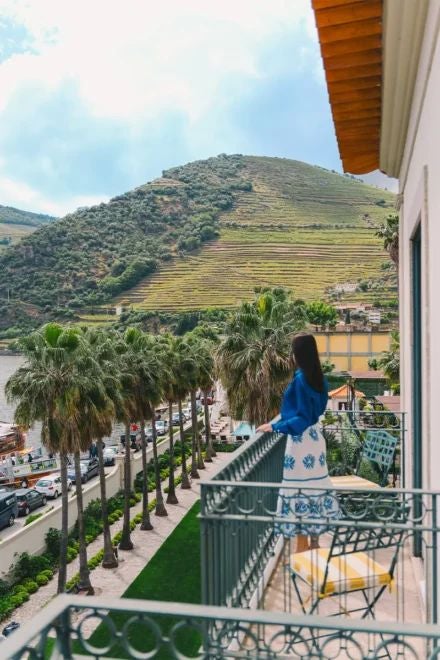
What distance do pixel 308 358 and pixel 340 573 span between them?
4.75 feet

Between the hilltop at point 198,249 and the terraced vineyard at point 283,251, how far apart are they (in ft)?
0.86

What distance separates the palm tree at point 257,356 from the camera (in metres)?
16.8

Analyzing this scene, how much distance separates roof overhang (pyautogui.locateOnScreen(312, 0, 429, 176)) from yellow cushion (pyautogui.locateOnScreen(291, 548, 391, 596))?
3447 millimetres

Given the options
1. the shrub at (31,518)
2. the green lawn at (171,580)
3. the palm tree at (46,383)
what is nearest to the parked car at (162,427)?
the shrub at (31,518)

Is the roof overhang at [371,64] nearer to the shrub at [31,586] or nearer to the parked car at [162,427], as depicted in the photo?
the shrub at [31,586]

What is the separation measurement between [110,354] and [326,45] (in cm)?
1685

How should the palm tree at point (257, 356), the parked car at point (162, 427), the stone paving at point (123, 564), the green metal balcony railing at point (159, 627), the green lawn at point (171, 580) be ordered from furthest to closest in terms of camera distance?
1. the parked car at point (162, 427)
2. the stone paving at point (123, 564)
3. the palm tree at point (257, 356)
4. the green lawn at point (171, 580)
5. the green metal balcony railing at point (159, 627)

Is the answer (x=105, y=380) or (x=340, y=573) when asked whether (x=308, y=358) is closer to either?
(x=340, y=573)

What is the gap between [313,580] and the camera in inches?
151

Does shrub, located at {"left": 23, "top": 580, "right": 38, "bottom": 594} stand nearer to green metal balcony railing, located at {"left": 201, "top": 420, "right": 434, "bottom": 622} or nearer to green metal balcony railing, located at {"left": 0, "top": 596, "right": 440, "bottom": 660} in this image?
green metal balcony railing, located at {"left": 201, "top": 420, "right": 434, "bottom": 622}

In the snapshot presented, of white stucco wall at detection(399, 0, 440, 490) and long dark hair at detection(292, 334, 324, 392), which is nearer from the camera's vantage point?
white stucco wall at detection(399, 0, 440, 490)

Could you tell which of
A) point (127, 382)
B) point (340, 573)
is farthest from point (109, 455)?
point (340, 573)

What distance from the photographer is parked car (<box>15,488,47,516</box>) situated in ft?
101

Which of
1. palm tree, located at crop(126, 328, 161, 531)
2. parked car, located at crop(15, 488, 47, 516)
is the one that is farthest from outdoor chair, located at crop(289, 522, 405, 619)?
parked car, located at crop(15, 488, 47, 516)
